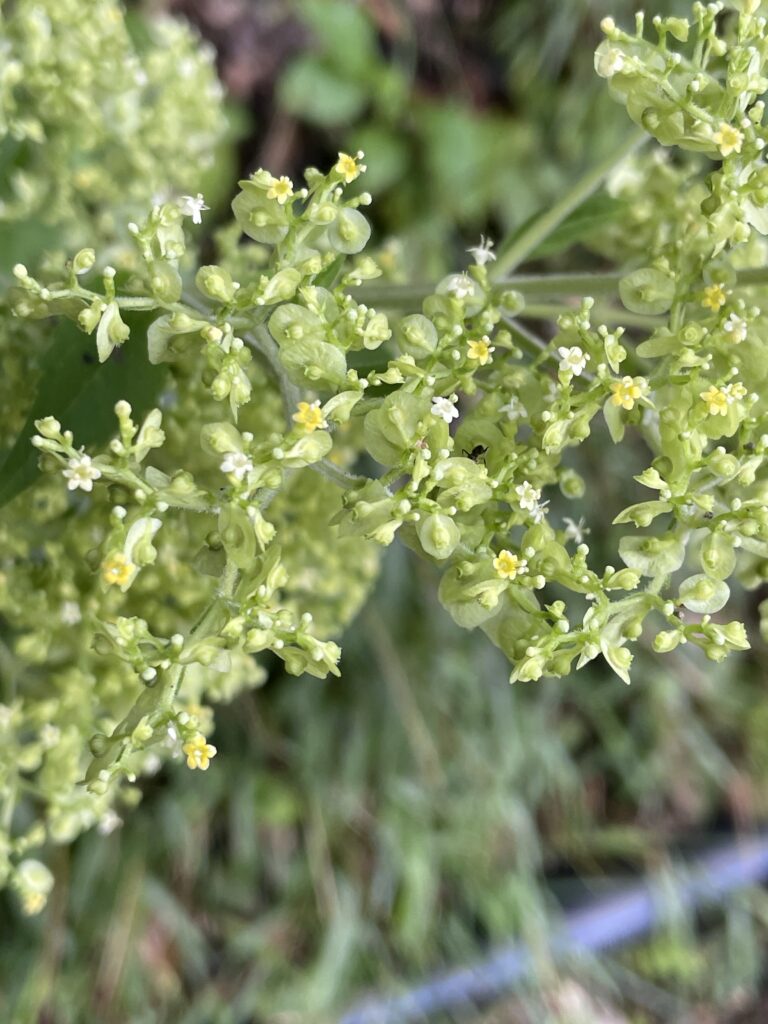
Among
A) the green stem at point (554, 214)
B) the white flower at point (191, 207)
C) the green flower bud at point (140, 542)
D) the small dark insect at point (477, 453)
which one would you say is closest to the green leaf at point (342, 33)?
the green stem at point (554, 214)

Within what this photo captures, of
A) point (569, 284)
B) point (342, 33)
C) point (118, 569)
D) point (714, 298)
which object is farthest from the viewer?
point (342, 33)

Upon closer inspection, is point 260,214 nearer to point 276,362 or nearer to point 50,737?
point 276,362

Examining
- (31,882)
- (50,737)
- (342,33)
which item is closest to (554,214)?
(50,737)

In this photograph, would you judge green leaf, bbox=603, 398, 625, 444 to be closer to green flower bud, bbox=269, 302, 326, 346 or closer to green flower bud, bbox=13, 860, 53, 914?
green flower bud, bbox=269, 302, 326, 346

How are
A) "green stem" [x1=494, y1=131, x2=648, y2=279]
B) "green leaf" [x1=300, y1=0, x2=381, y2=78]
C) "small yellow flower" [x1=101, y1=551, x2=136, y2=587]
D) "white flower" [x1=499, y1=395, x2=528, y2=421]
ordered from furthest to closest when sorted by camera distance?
"green leaf" [x1=300, y1=0, x2=381, y2=78]
"green stem" [x1=494, y1=131, x2=648, y2=279]
"white flower" [x1=499, y1=395, x2=528, y2=421]
"small yellow flower" [x1=101, y1=551, x2=136, y2=587]

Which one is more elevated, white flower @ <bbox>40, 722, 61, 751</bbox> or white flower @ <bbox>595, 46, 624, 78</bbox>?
white flower @ <bbox>595, 46, 624, 78</bbox>

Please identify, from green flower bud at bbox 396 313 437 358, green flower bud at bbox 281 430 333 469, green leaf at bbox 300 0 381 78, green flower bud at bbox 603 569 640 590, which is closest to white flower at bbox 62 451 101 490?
green flower bud at bbox 281 430 333 469
